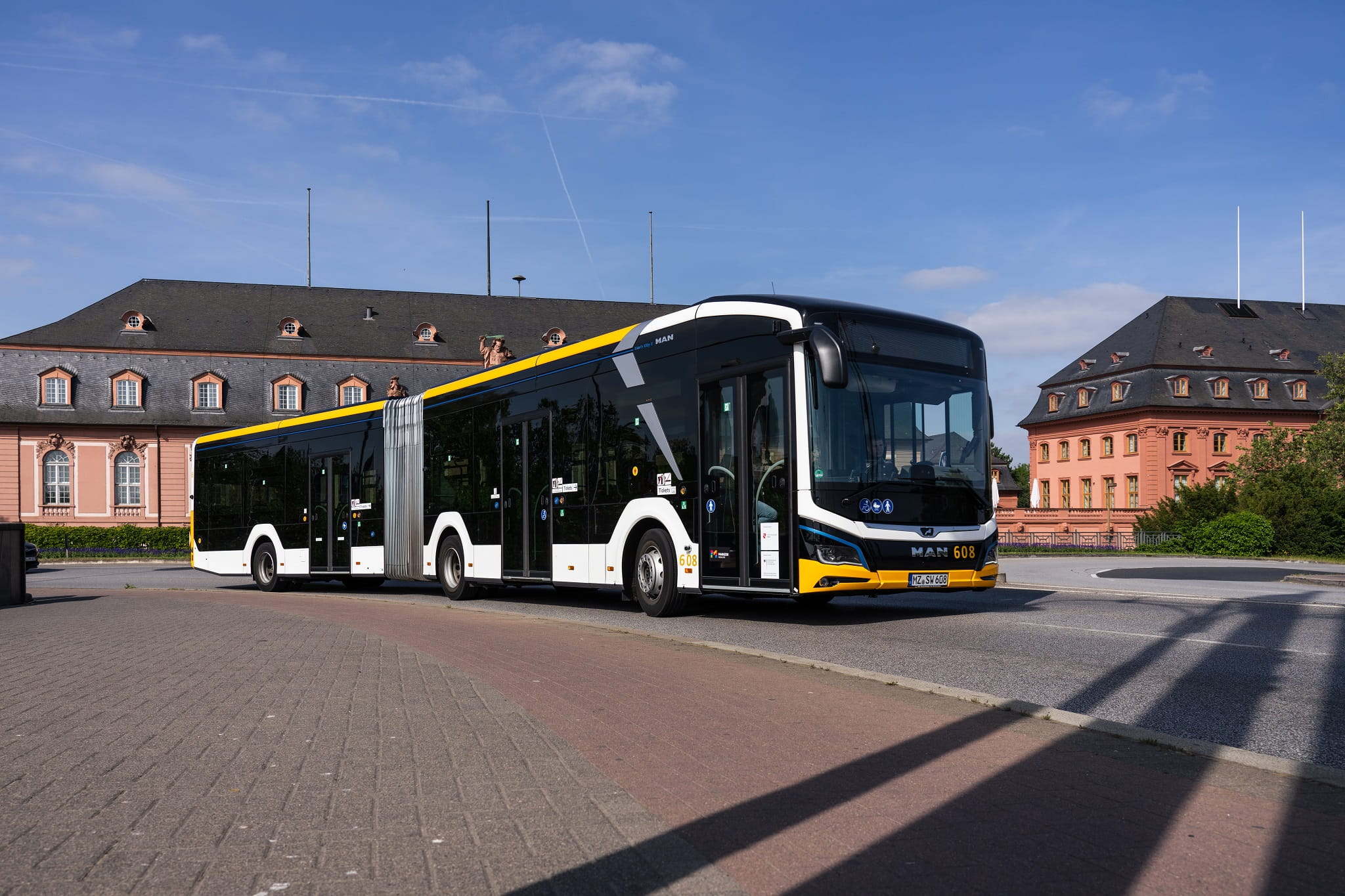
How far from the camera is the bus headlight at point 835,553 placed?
12.8 meters

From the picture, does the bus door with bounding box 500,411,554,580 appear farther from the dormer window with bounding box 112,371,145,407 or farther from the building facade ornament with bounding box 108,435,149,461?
the dormer window with bounding box 112,371,145,407

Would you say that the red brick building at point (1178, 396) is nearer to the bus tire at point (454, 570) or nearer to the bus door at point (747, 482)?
the bus tire at point (454, 570)

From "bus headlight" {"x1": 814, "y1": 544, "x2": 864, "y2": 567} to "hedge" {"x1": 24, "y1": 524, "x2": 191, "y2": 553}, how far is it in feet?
170

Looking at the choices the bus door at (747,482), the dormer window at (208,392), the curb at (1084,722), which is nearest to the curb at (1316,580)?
the bus door at (747,482)

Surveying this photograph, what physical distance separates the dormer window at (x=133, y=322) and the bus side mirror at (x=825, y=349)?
62147 mm

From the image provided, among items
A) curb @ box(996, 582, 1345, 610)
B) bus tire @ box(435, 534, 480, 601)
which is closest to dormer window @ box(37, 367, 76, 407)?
bus tire @ box(435, 534, 480, 601)

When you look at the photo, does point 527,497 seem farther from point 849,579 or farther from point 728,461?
point 849,579

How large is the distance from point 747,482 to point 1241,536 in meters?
35.2

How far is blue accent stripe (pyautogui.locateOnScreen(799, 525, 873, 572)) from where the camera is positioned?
504 inches

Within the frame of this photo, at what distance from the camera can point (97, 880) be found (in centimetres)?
413

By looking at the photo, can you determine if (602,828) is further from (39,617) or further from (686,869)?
(39,617)

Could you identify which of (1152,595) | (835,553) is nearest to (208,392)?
(1152,595)

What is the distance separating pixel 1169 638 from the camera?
1218 cm

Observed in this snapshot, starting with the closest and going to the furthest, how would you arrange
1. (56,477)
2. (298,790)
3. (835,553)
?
(298,790) → (835,553) → (56,477)
